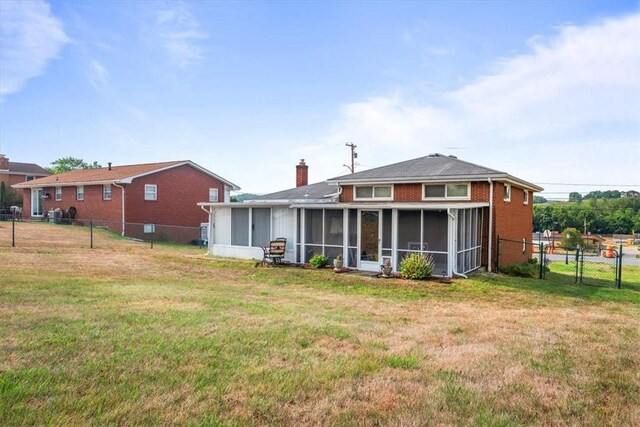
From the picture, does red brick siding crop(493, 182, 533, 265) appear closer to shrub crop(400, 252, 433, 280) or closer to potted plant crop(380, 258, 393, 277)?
shrub crop(400, 252, 433, 280)

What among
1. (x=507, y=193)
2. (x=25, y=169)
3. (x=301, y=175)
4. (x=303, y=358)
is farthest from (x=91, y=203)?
(x=303, y=358)

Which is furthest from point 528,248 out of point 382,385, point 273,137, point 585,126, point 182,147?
point 182,147

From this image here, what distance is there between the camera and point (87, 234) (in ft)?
80.1

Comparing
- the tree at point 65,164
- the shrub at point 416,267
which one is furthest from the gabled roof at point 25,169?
the shrub at point 416,267

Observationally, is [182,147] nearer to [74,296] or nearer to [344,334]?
[74,296]

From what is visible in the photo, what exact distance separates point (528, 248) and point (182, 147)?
91.7ft

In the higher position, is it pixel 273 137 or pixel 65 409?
pixel 273 137

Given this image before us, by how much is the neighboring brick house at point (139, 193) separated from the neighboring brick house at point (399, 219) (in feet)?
35.7

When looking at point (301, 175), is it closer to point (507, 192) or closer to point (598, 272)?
point (507, 192)

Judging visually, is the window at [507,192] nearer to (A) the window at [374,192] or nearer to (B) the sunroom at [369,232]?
(B) the sunroom at [369,232]

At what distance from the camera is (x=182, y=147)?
36844 millimetres

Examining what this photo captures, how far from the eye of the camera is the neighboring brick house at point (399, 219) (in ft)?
48.5

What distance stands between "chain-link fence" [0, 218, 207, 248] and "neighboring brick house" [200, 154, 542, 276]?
721 cm

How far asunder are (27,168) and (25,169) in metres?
0.44
